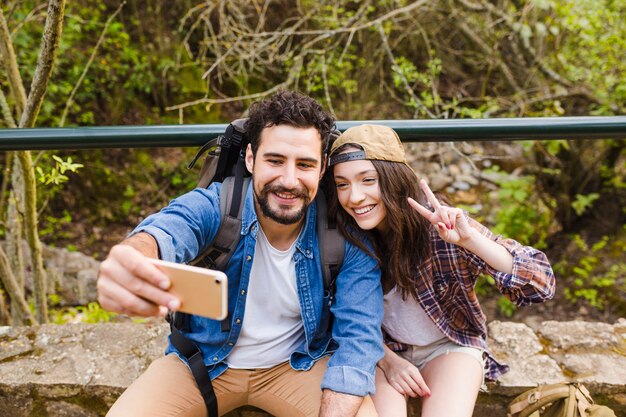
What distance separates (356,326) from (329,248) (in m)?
0.31

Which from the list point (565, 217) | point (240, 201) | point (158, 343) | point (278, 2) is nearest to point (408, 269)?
point (240, 201)

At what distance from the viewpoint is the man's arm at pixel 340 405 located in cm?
179

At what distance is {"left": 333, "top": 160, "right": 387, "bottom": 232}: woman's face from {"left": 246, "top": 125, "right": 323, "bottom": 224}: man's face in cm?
12

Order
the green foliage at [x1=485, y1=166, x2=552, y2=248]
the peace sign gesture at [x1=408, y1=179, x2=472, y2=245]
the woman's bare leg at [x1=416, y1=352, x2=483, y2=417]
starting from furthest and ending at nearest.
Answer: the green foliage at [x1=485, y1=166, x2=552, y2=248], the woman's bare leg at [x1=416, y1=352, x2=483, y2=417], the peace sign gesture at [x1=408, y1=179, x2=472, y2=245]

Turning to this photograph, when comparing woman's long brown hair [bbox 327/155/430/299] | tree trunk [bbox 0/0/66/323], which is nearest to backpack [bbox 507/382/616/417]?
woman's long brown hair [bbox 327/155/430/299]

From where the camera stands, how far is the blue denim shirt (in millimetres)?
1812

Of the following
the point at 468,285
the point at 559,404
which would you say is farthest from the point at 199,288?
the point at 559,404

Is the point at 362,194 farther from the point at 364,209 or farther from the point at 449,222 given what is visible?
the point at 449,222

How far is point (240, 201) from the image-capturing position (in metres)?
1.94

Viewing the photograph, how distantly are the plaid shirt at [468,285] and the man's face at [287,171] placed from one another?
53 cm

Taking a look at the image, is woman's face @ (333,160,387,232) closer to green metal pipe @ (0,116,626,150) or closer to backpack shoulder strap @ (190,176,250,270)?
green metal pipe @ (0,116,626,150)

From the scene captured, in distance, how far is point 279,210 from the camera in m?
1.89

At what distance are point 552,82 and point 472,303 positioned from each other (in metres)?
4.68

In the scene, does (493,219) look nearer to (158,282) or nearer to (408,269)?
(408,269)
